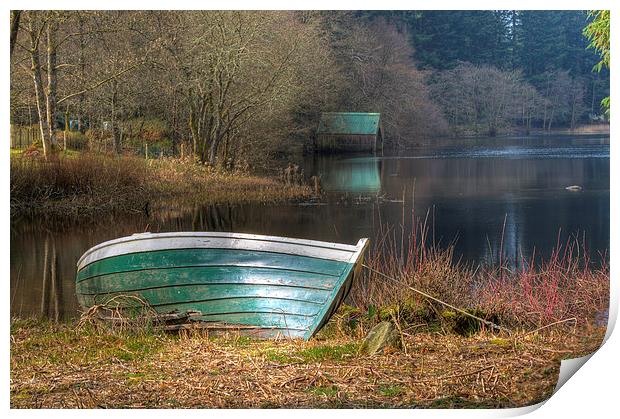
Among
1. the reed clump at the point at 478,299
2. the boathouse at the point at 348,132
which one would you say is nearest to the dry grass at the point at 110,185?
the boathouse at the point at 348,132

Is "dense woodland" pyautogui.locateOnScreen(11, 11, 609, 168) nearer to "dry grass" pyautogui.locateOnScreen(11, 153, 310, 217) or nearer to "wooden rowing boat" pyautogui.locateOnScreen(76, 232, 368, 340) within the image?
"dry grass" pyautogui.locateOnScreen(11, 153, 310, 217)

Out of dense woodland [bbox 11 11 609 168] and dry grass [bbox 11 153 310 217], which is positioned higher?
dense woodland [bbox 11 11 609 168]

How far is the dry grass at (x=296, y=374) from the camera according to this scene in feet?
14.0

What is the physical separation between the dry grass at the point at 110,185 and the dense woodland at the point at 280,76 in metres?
0.21

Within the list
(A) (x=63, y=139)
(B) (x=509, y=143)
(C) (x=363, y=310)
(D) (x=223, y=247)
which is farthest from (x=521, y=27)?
(A) (x=63, y=139)

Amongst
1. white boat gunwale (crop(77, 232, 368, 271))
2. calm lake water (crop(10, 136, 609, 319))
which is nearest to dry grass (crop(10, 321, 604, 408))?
white boat gunwale (crop(77, 232, 368, 271))

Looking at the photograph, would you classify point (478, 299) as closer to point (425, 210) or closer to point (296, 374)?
point (296, 374)

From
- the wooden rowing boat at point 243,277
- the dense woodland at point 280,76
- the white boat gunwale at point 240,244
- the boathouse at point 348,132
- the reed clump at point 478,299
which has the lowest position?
the reed clump at point 478,299

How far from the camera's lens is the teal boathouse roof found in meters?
9.10

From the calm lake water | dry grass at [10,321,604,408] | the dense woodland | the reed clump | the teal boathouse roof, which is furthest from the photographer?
the teal boathouse roof

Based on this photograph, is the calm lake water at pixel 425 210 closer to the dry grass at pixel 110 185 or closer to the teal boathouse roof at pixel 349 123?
the dry grass at pixel 110 185

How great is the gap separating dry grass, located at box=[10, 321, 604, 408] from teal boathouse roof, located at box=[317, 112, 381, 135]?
14.6ft

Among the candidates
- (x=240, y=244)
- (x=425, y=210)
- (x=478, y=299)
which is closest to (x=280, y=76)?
(x=425, y=210)

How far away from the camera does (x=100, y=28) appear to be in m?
7.98
